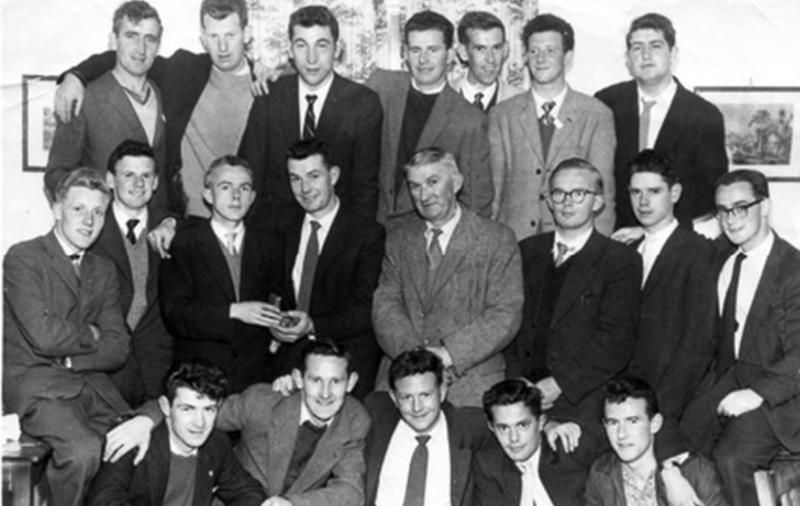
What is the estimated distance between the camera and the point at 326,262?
5.24 meters

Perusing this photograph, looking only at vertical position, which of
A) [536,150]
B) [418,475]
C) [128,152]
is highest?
[536,150]

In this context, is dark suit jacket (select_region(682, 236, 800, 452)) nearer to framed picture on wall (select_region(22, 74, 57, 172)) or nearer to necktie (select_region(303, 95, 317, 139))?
necktie (select_region(303, 95, 317, 139))

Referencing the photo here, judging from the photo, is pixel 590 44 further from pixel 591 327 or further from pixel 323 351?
pixel 323 351

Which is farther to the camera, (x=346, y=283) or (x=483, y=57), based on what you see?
(x=483, y=57)

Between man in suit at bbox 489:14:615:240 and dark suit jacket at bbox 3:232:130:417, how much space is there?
5.96ft

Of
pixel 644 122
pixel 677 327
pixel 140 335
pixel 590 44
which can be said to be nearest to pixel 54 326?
pixel 140 335

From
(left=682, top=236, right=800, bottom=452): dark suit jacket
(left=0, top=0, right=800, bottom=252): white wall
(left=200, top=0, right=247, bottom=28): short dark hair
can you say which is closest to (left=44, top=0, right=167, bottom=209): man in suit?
(left=200, top=0, right=247, bottom=28): short dark hair

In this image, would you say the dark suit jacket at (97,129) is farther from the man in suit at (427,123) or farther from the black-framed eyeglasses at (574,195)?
the black-framed eyeglasses at (574,195)

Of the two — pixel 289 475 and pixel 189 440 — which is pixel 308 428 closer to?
pixel 289 475

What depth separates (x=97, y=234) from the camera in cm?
504

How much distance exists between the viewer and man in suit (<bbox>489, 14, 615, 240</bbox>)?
5508 millimetres

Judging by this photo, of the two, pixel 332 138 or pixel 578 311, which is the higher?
pixel 332 138

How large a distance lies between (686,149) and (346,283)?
1657 millimetres

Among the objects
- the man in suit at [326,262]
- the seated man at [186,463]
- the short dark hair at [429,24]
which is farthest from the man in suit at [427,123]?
the seated man at [186,463]
